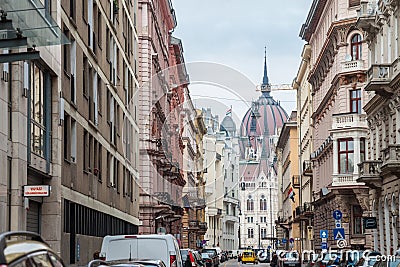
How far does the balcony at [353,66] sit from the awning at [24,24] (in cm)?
4049

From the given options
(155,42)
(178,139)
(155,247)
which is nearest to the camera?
(155,247)

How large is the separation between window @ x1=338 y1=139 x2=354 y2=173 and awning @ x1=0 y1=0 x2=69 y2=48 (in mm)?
41584

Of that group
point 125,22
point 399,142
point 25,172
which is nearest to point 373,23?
point 399,142

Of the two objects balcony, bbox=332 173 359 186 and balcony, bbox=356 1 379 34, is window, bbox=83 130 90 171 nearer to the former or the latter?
balcony, bbox=356 1 379 34

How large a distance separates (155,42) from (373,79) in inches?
934

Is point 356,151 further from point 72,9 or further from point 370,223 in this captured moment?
point 72,9

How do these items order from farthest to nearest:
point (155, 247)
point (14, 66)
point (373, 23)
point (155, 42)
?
point (155, 42) < point (373, 23) < point (14, 66) < point (155, 247)

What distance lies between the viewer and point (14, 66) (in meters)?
21.9

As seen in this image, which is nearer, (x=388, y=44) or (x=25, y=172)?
(x=25, y=172)

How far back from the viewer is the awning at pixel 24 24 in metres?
17.5

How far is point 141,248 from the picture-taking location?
20.3m

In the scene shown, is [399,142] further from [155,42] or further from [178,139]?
[178,139]

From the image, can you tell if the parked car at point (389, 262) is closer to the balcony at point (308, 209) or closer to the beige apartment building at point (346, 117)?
the beige apartment building at point (346, 117)

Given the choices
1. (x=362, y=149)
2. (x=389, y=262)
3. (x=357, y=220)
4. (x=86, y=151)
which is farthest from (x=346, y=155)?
(x=389, y=262)
